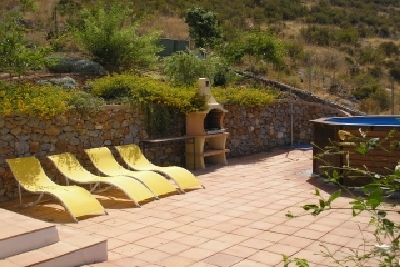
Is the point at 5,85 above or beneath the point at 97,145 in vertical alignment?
above

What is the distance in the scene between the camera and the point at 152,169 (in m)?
9.12

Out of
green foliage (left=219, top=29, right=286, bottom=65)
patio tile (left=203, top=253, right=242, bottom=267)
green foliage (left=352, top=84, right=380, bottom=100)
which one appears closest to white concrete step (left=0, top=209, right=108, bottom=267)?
patio tile (left=203, top=253, right=242, bottom=267)

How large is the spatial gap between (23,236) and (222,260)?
2.25 meters

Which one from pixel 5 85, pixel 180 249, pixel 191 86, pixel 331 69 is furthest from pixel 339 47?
pixel 180 249

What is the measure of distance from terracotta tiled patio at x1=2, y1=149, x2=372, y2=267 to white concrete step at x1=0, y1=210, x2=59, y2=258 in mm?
518

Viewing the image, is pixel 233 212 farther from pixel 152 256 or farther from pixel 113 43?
pixel 113 43

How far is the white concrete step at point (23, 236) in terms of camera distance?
5.02m

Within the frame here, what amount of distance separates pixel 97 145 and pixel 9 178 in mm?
2006

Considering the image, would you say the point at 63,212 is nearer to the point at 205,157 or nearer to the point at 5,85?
the point at 5,85

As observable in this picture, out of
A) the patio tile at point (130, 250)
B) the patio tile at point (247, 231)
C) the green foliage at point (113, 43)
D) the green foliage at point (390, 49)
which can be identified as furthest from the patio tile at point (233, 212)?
the green foliage at point (390, 49)

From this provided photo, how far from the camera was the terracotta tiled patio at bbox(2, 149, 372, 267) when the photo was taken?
5.51m

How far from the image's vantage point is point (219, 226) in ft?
22.0

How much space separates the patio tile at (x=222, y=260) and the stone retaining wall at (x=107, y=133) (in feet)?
14.7

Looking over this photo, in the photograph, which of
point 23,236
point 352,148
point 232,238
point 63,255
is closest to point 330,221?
point 232,238
